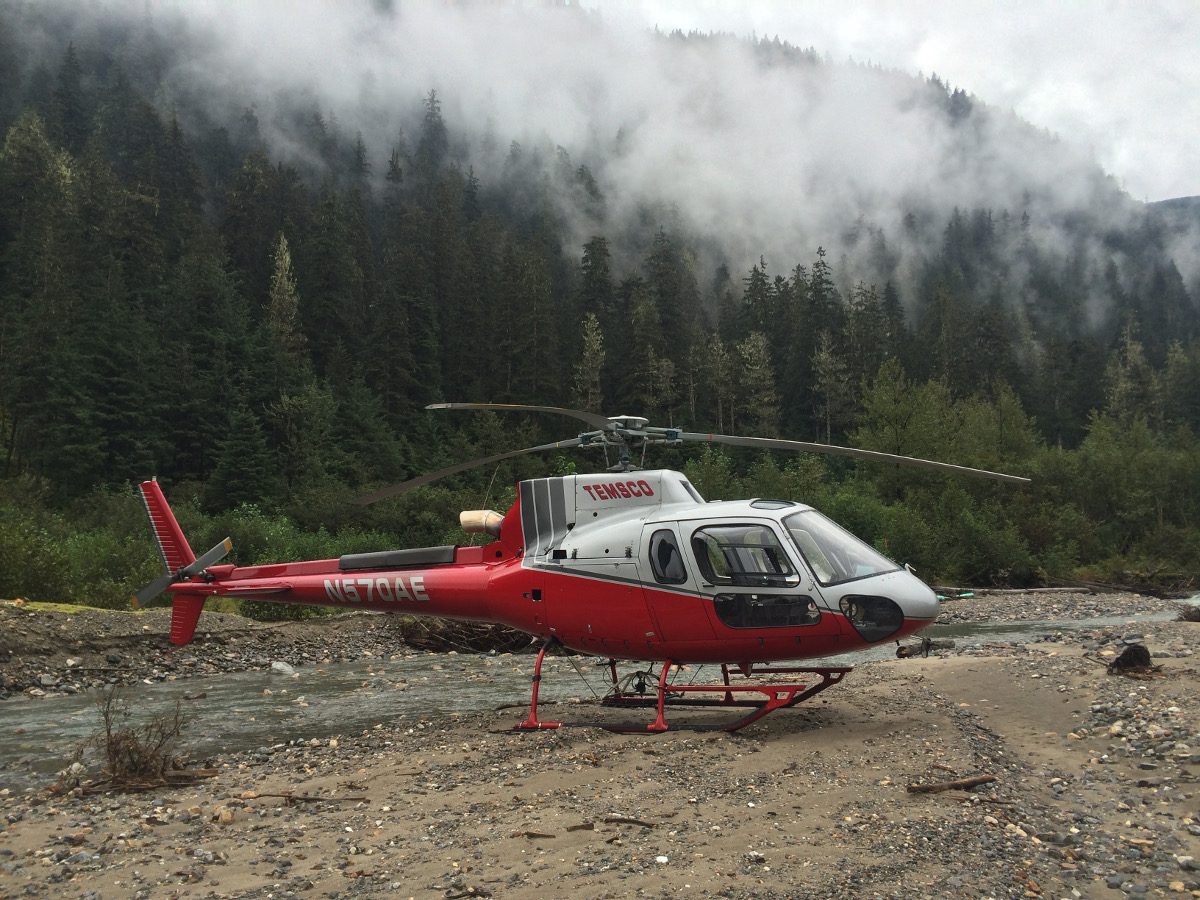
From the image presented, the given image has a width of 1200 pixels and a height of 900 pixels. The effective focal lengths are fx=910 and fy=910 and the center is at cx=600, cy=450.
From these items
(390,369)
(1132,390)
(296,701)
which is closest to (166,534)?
(296,701)

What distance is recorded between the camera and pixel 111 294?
194 feet

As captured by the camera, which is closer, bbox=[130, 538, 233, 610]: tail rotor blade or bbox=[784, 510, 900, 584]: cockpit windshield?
bbox=[784, 510, 900, 584]: cockpit windshield

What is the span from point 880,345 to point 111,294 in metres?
63.0

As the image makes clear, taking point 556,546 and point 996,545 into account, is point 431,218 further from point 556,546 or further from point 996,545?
point 556,546

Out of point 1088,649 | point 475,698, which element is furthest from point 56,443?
point 1088,649

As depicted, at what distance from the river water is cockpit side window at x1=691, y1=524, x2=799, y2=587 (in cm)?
384

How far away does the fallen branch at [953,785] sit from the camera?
26.4 ft

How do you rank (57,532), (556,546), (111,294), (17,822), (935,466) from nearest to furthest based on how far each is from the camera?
(17,822)
(935,466)
(556,546)
(57,532)
(111,294)

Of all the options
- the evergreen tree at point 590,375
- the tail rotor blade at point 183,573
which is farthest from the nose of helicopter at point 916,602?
the evergreen tree at point 590,375

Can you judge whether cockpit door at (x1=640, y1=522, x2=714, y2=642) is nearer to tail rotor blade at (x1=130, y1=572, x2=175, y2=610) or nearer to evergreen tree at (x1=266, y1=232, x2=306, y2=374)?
tail rotor blade at (x1=130, y1=572, x2=175, y2=610)

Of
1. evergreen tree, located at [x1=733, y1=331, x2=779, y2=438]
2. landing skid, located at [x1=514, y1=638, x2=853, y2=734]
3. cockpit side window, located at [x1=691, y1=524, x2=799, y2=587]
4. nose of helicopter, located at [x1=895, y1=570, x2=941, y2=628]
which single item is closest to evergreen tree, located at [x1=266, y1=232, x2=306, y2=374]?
evergreen tree, located at [x1=733, y1=331, x2=779, y2=438]

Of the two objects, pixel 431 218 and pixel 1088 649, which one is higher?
pixel 431 218

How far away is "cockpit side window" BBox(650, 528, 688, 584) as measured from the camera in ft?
37.2

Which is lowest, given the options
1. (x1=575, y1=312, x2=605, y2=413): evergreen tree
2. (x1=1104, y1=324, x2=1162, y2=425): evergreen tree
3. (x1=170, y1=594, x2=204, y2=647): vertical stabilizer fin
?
(x1=170, y1=594, x2=204, y2=647): vertical stabilizer fin
